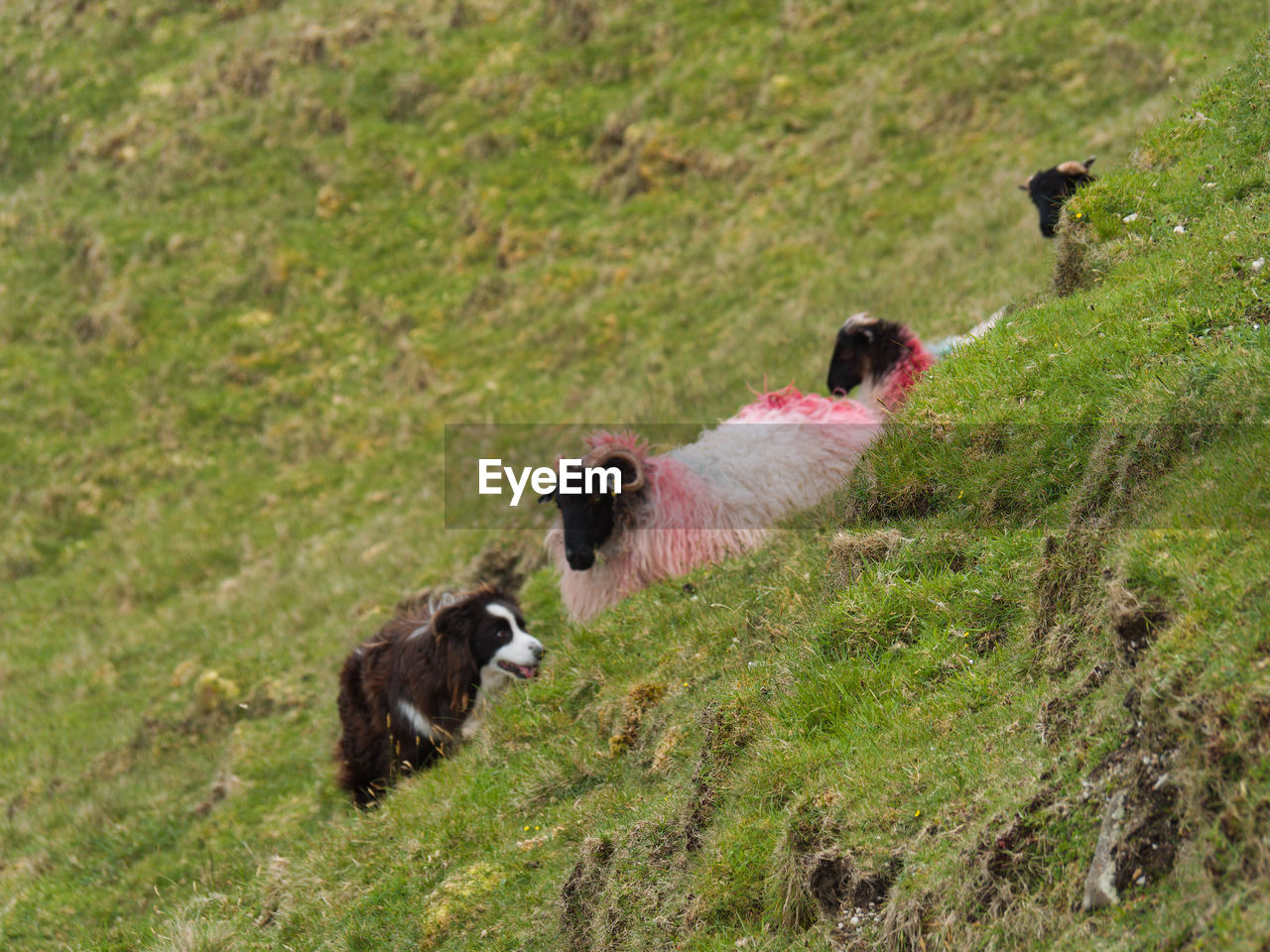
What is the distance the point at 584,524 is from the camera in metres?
10.5

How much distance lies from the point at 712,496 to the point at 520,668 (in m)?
2.40

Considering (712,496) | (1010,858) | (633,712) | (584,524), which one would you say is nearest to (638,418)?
(712,496)

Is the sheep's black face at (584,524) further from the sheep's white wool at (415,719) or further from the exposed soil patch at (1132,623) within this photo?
the exposed soil patch at (1132,623)

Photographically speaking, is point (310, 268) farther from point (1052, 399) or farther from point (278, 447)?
point (1052, 399)

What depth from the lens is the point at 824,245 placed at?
2311cm

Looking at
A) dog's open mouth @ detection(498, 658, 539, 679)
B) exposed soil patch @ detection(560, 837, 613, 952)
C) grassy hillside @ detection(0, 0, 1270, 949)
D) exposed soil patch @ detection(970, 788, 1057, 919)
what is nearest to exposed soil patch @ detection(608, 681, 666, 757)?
grassy hillside @ detection(0, 0, 1270, 949)

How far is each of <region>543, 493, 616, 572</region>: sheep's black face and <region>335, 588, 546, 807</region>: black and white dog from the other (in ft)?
2.42

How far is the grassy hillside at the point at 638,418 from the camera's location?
15.7 feet

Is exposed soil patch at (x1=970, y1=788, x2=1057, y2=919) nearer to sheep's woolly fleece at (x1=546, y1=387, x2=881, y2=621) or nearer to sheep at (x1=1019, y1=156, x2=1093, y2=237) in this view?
sheep's woolly fleece at (x1=546, y1=387, x2=881, y2=621)

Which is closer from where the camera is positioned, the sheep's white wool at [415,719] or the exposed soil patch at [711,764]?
the exposed soil patch at [711,764]

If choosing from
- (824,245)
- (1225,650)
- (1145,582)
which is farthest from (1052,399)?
(824,245)

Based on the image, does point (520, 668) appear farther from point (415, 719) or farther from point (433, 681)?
point (415, 719)

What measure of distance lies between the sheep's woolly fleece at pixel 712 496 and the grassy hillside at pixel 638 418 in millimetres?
948

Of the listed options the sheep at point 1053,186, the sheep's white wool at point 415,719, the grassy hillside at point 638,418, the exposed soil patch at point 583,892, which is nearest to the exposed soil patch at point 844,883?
the grassy hillside at point 638,418
